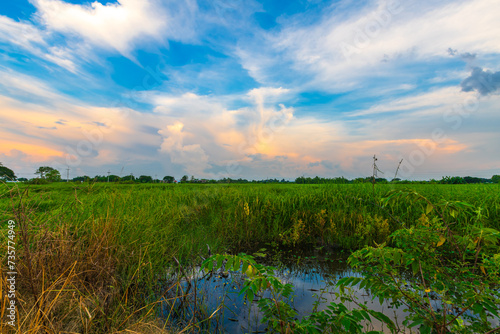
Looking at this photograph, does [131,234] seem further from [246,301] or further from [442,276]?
[442,276]

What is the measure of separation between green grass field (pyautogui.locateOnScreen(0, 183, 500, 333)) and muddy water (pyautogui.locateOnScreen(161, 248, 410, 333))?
1.44 ft

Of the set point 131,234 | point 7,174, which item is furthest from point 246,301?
point 7,174

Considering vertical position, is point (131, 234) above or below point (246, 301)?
above

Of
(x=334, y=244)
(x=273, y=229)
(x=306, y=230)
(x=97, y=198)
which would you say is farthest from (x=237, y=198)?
(x=97, y=198)

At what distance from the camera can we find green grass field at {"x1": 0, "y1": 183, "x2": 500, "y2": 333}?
277 cm

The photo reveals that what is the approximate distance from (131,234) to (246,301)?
2366 mm

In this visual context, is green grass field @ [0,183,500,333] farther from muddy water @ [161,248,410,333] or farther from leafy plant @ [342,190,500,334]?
muddy water @ [161,248,410,333]

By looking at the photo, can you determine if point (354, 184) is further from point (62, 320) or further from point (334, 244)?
point (62, 320)

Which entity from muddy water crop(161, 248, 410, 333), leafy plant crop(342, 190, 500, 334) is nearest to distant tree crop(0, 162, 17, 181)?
muddy water crop(161, 248, 410, 333)

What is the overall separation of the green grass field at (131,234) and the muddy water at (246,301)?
0.44 metres

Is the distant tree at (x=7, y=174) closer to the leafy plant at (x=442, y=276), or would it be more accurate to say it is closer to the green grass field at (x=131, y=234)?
the green grass field at (x=131, y=234)

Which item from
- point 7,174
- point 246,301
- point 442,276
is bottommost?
point 246,301

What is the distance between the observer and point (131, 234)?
14.4 ft

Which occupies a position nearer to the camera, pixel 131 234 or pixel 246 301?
pixel 246 301
